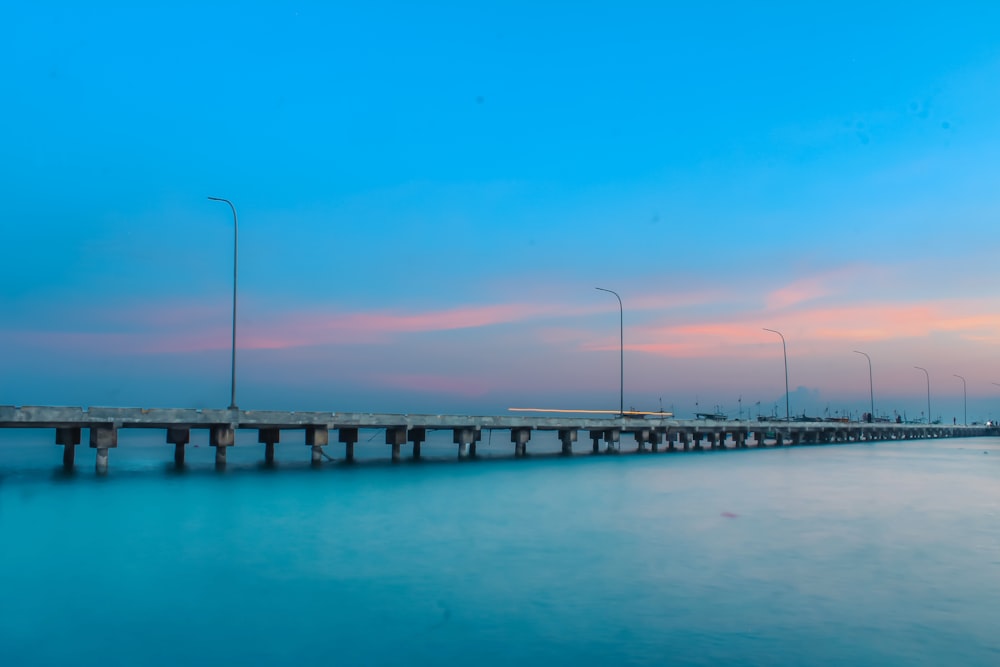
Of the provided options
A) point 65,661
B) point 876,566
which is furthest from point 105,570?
point 876,566

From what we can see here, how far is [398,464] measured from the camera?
4738 cm

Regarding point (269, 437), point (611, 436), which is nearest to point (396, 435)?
point (269, 437)

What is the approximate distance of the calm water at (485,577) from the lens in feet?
35.8

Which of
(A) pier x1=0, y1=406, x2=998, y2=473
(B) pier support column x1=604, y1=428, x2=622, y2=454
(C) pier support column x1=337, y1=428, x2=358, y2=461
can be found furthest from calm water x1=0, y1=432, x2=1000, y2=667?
(B) pier support column x1=604, y1=428, x2=622, y2=454

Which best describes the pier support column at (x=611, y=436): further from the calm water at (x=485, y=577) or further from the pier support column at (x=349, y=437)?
the calm water at (x=485, y=577)

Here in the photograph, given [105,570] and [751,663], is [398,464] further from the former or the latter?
[751,663]

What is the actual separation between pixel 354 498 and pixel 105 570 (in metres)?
14.0

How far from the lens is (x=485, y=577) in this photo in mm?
15891

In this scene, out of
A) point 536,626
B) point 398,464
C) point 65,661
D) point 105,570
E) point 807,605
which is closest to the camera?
point 65,661

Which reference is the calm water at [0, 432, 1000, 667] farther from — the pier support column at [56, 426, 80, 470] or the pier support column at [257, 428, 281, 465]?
the pier support column at [257, 428, 281, 465]

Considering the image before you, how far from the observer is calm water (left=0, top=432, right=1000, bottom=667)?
10.9m

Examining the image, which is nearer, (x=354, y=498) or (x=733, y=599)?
(x=733, y=599)

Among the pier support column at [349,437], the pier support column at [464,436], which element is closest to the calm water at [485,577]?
the pier support column at [349,437]

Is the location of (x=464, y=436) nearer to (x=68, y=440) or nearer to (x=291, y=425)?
(x=291, y=425)
